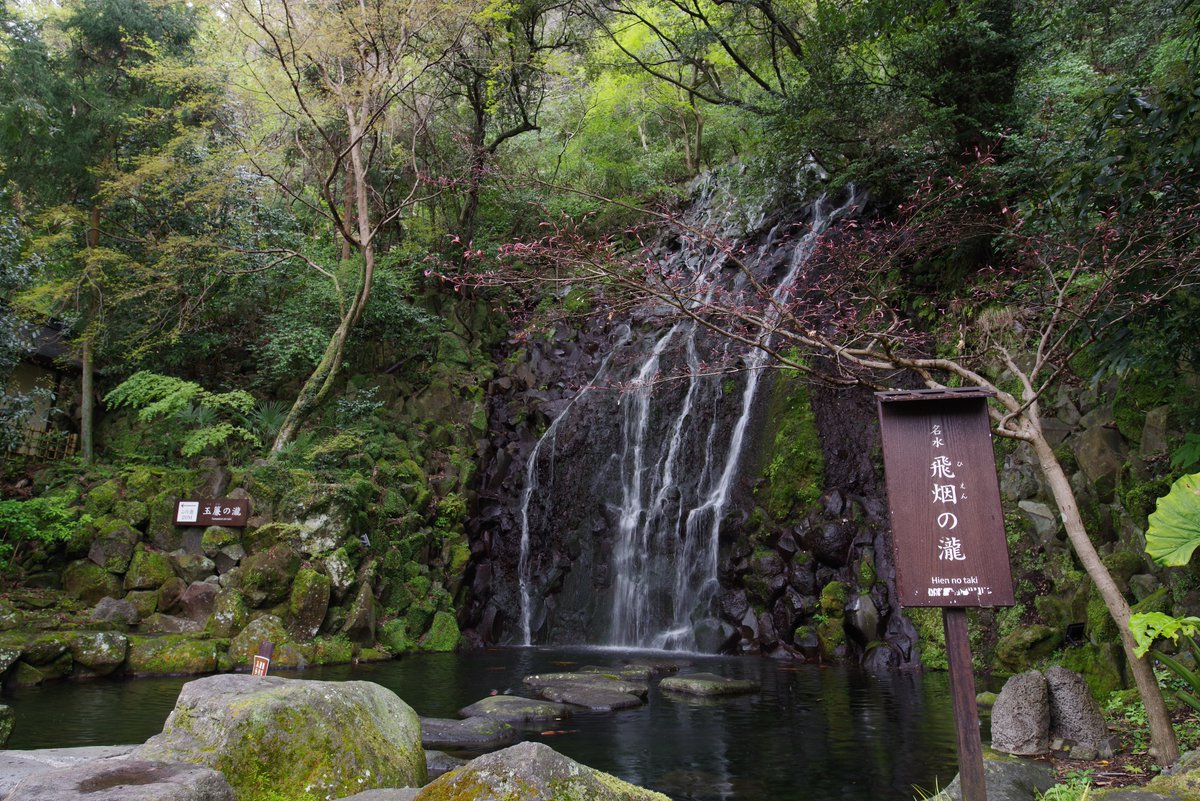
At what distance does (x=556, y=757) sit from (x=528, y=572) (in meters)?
12.4

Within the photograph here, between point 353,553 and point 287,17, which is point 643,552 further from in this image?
point 287,17

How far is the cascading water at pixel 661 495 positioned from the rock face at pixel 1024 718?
6.92m

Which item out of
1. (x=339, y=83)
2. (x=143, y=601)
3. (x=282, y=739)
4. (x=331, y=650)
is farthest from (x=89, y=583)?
(x=339, y=83)

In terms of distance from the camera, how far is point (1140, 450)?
29.3 feet

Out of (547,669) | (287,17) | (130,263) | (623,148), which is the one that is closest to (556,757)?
(547,669)

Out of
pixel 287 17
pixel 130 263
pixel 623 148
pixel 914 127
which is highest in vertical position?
pixel 623 148

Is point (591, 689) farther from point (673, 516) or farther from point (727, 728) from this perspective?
point (673, 516)

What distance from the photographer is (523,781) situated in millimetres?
3062

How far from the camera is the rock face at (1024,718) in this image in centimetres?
584

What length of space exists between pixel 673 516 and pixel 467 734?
8.09 meters

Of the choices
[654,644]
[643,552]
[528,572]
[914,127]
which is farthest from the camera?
[528,572]

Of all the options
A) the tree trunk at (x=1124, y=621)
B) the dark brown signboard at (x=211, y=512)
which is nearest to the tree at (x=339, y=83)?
the dark brown signboard at (x=211, y=512)

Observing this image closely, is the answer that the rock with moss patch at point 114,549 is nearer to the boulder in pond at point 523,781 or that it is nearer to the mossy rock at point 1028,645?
the boulder in pond at point 523,781

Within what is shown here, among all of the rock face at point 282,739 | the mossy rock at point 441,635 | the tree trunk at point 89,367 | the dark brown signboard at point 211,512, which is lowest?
the mossy rock at point 441,635
